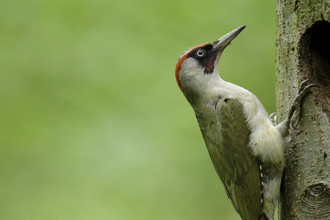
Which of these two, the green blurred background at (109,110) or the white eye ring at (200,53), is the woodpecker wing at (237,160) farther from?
the green blurred background at (109,110)

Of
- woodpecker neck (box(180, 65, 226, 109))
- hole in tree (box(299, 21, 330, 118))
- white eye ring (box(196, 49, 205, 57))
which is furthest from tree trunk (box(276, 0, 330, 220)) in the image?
white eye ring (box(196, 49, 205, 57))

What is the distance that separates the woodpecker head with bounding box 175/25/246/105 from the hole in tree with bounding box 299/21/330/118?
984mm

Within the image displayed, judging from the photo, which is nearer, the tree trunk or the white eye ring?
the tree trunk

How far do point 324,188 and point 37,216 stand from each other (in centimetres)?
443

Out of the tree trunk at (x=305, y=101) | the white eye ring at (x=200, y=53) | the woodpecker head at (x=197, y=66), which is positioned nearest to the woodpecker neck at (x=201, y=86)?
the woodpecker head at (x=197, y=66)

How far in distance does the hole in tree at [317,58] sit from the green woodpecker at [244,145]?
0.20m

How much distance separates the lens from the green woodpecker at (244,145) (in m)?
3.47

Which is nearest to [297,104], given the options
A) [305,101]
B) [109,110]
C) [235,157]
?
[305,101]

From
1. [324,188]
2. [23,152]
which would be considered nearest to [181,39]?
[23,152]

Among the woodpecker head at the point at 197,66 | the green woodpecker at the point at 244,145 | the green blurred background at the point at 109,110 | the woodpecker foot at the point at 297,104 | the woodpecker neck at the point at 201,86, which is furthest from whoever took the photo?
the green blurred background at the point at 109,110

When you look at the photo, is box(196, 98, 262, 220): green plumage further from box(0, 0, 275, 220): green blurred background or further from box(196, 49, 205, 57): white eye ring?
box(0, 0, 275, 220): green blurred background

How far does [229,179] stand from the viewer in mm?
3664

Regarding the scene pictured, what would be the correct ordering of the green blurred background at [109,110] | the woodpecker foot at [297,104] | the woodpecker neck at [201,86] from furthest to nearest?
the green blurred background at [109,110], the woodpecker neck at [201,86], the woodpecker foot at [297,104]

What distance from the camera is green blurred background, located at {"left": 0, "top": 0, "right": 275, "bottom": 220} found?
598cm
